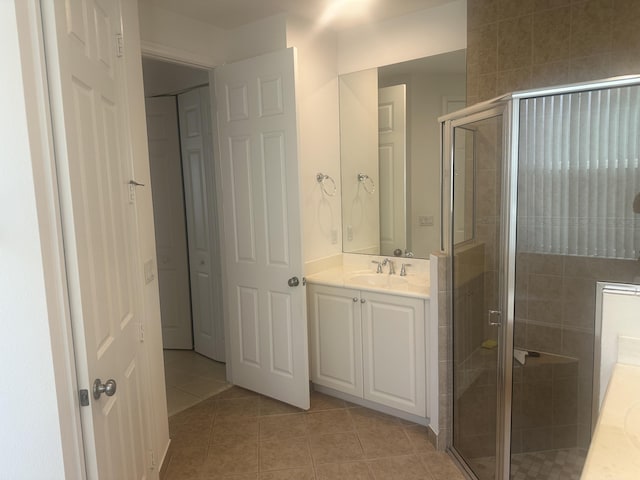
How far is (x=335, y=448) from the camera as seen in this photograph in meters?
2.51

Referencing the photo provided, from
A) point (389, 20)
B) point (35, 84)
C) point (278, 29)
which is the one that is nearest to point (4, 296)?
point (35, 84)

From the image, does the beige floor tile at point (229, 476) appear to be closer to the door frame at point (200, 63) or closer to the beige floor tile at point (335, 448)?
the beige floor tile at point (335, 448)

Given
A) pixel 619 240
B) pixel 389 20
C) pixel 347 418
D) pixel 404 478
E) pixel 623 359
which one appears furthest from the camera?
pixel 389 20

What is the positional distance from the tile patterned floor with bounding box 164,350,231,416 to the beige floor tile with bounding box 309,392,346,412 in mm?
696

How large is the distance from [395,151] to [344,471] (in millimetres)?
2048

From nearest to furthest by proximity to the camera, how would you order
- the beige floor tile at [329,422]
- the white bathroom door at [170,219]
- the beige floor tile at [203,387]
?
the beige floor tile at [329,422]
the beige floor tile at [203,387]
the white bathroom door at [170,219]

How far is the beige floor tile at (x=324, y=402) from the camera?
2.96m

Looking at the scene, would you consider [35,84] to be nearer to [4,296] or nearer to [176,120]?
[4,296]

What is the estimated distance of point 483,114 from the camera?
6.50 feet

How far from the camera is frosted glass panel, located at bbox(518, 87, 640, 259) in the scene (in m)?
1.77

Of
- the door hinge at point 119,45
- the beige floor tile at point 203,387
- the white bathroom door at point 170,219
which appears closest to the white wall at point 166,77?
the white bathroom door at point 170,219

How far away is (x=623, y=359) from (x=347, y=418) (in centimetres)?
171

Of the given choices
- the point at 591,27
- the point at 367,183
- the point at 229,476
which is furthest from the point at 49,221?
the point at 591,27

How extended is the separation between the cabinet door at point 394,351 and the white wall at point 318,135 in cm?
70
